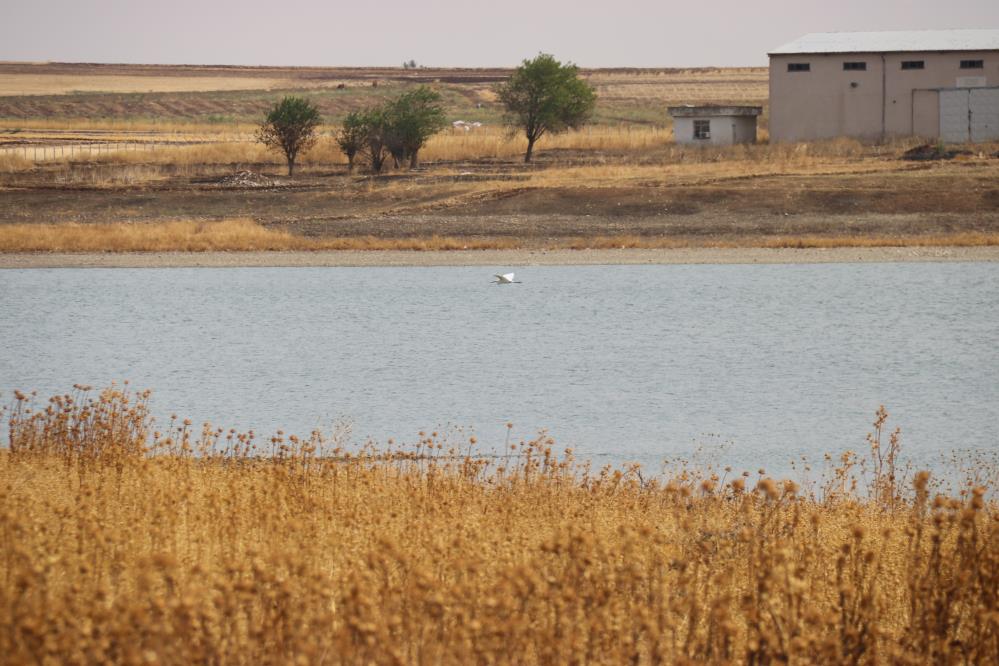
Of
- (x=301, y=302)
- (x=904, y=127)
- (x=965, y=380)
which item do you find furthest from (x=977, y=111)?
(x=965, y=380)

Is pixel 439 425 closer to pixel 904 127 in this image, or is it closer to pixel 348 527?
pixel 348 527

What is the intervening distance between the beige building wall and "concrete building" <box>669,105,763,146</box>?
1.86 meters

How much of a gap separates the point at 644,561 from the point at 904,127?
51297 mm

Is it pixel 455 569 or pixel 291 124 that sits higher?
pixel 291 124

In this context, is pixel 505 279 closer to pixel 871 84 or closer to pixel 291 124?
pixel 291 124

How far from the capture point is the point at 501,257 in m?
31.2

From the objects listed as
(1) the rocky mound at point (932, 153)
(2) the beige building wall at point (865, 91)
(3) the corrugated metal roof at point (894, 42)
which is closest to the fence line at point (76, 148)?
(2) the beige building wall at point (865, 91)

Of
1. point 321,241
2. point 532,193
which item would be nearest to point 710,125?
point 532,193

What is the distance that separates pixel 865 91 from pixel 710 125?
6550 mm

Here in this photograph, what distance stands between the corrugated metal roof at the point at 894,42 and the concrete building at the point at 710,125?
123 inches

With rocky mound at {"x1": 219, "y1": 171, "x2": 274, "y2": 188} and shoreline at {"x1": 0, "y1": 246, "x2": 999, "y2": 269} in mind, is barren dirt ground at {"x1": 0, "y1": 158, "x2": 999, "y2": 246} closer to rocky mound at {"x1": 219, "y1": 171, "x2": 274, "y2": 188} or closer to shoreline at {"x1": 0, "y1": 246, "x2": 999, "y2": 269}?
rocky mound at {"x1": 219, "y1": 171, "x2": 274, "y2": 188}

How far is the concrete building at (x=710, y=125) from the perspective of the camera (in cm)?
5859

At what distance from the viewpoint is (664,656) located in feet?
19.7

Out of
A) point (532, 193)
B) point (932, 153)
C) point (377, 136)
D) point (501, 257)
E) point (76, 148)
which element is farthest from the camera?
point (76, 148)
